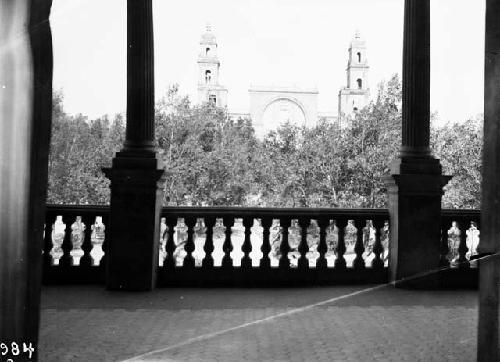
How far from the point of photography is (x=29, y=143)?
5.99ft

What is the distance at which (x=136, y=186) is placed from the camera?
790 centimetres

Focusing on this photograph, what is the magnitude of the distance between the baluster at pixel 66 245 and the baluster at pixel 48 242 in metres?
0.15

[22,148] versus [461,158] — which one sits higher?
[461,158]

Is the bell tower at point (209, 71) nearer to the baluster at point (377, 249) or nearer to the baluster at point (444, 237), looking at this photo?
the baluster at point (377, 249)

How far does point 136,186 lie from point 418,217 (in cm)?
401

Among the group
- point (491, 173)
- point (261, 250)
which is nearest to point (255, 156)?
point (261, 250)

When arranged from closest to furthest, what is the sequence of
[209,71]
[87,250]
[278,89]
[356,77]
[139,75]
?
[139,75]
[87,250]
[209,71]
[356,77]
[278,89]

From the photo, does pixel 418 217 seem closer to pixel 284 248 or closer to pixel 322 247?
pixel 322 247

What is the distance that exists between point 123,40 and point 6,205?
7.10m

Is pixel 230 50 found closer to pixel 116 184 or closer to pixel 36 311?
pixel 116 184

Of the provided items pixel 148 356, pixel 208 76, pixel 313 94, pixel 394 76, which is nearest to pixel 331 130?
pixel 394 76

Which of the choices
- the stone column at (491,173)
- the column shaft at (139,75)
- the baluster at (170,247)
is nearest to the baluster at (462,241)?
the baluster at (170,247)

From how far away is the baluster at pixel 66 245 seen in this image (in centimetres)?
821

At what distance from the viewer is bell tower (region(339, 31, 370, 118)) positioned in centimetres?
4375
